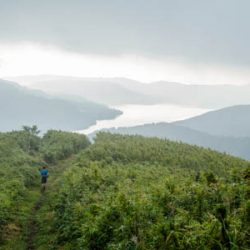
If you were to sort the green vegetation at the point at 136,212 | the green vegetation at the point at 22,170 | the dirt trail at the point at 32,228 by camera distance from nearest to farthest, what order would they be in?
the green vegetation at the point at 136,212 → the dirt trail at the point at 32,228 → the green vegetation at the point at 22,170

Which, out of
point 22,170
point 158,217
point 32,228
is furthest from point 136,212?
point 22,170

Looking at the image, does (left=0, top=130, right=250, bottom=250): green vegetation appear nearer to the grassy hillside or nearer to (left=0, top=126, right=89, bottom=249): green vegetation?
the grassy hillside

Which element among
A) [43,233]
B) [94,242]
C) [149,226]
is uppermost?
[149,226]

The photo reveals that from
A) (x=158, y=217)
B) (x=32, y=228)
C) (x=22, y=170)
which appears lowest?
(x=32, y=228)

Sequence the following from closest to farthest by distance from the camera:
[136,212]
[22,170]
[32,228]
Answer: [136,212]
[32,228]
[22,170]

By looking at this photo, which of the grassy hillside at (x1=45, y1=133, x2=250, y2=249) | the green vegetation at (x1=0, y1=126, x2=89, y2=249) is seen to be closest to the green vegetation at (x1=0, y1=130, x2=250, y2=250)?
the grassy hillside at (x1=45, y1=133, x2=250, y2=249)

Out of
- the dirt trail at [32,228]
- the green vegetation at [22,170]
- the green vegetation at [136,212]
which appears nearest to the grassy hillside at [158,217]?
the green vegetation at [136,212]

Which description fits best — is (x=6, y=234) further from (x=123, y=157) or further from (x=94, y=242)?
(x=123, y=157)

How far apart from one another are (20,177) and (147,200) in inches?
917

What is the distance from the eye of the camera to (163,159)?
164ft

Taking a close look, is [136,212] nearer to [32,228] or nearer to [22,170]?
[32,228]

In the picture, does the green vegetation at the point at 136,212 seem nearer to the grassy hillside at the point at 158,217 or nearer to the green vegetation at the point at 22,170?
the grassy hillside at the point at 158,217

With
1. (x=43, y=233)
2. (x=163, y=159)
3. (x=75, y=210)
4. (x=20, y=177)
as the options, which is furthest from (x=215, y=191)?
(x=163, y=159)

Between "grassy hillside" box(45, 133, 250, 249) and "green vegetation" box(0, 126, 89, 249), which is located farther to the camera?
"green vegetation" box(0, 126, 89, 249)
